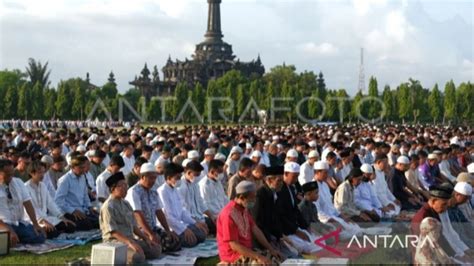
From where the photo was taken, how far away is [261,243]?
6.25m

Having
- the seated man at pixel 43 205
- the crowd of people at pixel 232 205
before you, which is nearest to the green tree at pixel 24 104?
the crowd of people at pixel 232 205

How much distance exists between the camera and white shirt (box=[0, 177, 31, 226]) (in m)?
8.14

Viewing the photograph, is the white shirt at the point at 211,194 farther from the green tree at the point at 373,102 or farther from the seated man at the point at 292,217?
the green tree at the point at 373,102

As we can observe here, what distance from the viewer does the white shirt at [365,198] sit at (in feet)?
33.4

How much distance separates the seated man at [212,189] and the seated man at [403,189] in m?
3.99

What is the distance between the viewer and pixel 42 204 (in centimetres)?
890

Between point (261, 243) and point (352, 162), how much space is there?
8041 millimetres

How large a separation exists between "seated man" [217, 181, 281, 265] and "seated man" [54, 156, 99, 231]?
4.10 metres

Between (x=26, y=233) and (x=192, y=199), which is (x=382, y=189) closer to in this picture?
(x=192, y=199)

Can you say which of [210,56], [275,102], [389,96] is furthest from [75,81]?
[389,96]

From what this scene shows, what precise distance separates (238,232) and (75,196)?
436 cm

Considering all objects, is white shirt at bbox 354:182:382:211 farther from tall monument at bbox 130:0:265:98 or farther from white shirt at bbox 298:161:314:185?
tall monument at bbox 130:0:265:98

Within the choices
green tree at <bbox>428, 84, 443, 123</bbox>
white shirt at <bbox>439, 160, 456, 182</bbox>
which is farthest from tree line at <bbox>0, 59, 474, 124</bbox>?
white shirt at <bbox>439, 160, 456, 182</bbox>

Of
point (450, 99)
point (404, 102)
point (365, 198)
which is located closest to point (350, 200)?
point (365, 198)
